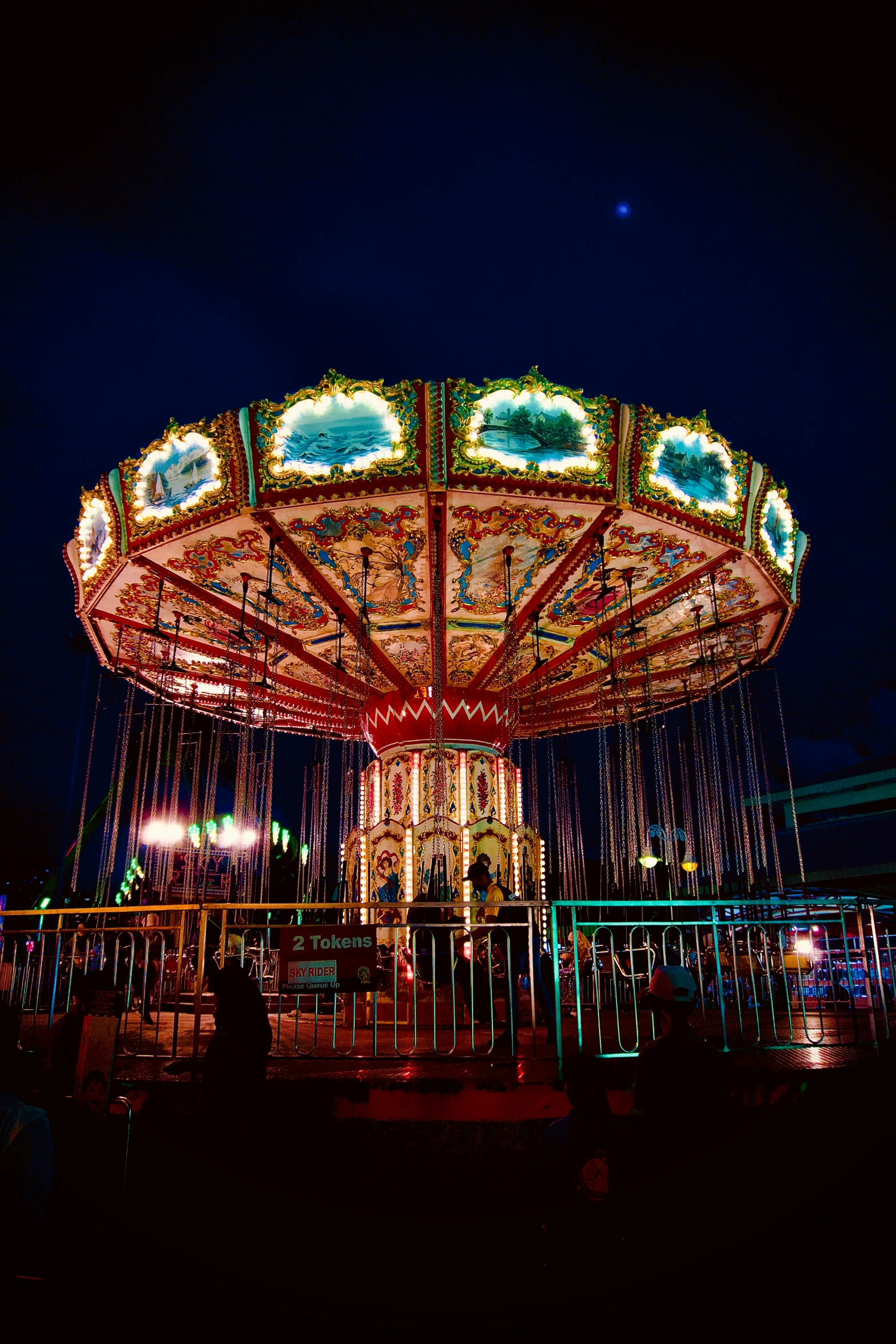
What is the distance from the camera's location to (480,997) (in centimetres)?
777

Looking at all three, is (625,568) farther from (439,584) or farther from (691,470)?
(439,584)

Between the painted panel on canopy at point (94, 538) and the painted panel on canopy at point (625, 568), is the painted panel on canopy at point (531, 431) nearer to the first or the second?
the painted panel on canopy at point (625, 568)

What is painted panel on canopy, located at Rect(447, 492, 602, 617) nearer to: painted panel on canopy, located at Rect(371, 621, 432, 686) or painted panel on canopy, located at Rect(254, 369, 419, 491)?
painted panel on canopy, located at Rect(254, 369, 419, 491)

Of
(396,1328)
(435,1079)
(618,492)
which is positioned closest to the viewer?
(396,1328)

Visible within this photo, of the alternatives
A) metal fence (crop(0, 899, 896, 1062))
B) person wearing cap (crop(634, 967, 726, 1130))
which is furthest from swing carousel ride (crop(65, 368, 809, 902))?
→ person wearing cap (crop(634, 967, 726, 1130))

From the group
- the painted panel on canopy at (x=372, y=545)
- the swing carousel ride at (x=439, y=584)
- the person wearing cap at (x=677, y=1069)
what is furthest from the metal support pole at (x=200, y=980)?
the painted panel on canopy at (x=372, y=545)

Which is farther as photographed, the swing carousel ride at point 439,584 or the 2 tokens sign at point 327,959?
the swing carousel ride at point 439,584

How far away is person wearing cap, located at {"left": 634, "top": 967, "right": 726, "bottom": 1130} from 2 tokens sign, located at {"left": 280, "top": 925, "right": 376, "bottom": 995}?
7.05 ft

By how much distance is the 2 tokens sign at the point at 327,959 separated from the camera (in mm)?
5070

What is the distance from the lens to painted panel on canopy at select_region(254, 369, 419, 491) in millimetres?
7957

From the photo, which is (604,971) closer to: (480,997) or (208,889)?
(480,997)

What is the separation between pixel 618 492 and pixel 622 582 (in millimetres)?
2693

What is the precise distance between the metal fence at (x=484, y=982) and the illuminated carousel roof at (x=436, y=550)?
4330mm

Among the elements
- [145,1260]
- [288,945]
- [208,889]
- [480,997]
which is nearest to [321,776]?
[208,889]
